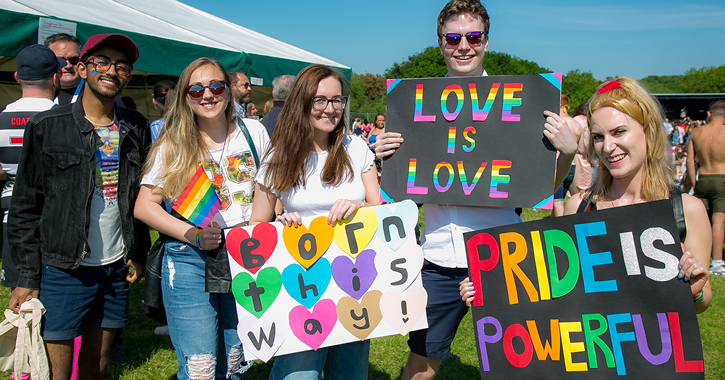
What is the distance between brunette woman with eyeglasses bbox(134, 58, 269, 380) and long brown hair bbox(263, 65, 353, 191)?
315 millimetres

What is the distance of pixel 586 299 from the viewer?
188 cm

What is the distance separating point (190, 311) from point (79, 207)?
78cm

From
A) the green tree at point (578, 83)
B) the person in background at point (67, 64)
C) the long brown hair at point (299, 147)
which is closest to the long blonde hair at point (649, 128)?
the long brown hair at point (299, 147)

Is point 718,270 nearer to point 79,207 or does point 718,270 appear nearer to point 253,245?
point 253,245

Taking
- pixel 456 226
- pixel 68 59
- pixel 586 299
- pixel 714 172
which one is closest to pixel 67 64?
pixel 68 59

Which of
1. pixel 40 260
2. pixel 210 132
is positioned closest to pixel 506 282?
pixel 210 132

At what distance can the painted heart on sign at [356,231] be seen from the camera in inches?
85.1

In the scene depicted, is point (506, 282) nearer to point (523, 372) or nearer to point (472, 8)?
point (523, 372)

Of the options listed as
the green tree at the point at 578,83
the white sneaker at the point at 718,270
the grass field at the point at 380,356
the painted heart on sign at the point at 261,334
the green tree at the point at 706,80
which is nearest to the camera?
the painted heart on sign at the point at 261,334

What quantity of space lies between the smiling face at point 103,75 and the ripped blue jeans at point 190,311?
87 centimetres

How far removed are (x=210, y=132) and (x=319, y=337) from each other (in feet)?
4.07

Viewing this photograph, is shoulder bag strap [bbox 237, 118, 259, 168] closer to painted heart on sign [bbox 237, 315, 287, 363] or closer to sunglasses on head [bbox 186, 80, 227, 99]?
sunglasses on head [bbox 186, 80, 227, 99]

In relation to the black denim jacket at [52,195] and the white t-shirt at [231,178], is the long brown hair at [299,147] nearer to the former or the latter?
the white t-shirt at [231,178]

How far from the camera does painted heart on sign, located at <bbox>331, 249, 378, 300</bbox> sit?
2164mm
